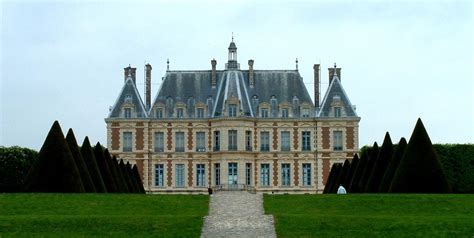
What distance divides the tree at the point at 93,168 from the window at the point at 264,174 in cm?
2229

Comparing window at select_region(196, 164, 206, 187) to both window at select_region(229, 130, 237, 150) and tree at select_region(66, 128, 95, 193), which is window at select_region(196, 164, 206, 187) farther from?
tree at select_region(66, 128, 95, 193)

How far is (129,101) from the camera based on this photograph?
55469 mm

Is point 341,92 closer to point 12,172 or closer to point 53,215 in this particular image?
point 12,172

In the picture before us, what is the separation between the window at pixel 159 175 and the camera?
54.9 metres

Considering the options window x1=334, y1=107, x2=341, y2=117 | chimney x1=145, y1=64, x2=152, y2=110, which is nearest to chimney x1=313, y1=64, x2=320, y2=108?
window x1=334, y1=107, x2=341, y2=117

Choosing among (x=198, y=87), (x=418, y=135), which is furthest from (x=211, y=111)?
(x=418, y=135)

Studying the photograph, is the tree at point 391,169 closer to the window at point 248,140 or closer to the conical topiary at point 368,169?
the conical topiary at point 368,169

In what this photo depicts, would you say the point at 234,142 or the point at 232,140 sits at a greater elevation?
the point at 232,140

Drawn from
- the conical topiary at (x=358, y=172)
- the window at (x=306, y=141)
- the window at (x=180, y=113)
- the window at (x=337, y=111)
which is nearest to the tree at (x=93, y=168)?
the conical topiary at (x=358, y=172)

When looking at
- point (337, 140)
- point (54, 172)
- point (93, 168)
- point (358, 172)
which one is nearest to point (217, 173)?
point (337, 140)

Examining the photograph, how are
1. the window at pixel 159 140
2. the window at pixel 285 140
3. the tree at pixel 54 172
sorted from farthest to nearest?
the window at pixel 159 140, the window at pixel 285 140, the tree at pixel 54 172

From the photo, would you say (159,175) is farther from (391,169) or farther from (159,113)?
(391,169)

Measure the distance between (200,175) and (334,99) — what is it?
927 cm

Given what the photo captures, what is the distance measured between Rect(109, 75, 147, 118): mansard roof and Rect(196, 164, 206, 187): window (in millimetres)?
4575
